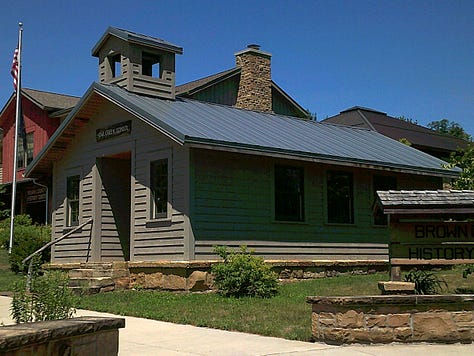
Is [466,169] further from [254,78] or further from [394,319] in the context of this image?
[394,319]

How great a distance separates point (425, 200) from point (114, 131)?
10.4 m

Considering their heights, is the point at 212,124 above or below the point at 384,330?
above

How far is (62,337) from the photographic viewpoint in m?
6.07

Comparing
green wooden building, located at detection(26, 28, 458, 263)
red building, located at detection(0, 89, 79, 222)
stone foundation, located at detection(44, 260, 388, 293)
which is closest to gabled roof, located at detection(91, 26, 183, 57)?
green wooden building, located at detection(26, 28, 458, 263)

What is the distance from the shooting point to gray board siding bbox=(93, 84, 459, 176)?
1716cm

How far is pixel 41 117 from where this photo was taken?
1369 inches

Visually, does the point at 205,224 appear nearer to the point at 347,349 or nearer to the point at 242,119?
the point at 242,119

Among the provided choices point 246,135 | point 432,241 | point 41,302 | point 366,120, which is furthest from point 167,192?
point 366,120

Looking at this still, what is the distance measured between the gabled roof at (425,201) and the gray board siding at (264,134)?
5234 mm

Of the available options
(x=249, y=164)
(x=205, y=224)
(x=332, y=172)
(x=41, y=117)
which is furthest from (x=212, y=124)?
(x=41, y=117)

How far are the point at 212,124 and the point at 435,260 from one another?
27.0ft

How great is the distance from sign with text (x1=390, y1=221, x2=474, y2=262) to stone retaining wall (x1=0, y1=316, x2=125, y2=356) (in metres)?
6.80

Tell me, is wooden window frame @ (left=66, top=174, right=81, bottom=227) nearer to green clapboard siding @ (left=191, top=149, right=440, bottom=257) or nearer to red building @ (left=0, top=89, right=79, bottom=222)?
green clapboard siding @ (left=191, top=149, right=440, bottom=257)

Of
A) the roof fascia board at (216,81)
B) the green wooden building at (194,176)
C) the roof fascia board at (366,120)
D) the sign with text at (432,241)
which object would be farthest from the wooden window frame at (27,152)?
the sign with text at (432,241)
